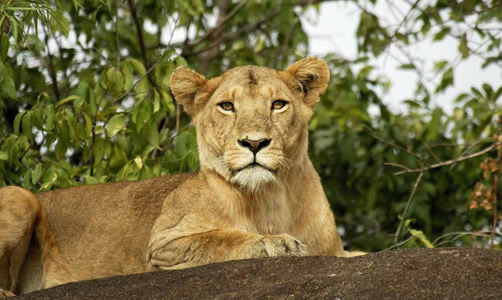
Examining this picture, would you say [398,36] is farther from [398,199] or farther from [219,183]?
[219,183]

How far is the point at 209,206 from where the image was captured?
5.74 meters

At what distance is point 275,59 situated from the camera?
11.4 metres

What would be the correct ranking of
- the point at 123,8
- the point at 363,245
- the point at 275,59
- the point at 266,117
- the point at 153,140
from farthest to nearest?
the point at 123,8
the point at 275,59
the point at 363,245
the point at 153,140
the point at 266,117

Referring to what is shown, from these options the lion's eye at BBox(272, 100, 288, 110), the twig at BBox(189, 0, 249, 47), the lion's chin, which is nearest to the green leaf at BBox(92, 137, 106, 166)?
the lion's eye at BBox(272, 100, 288, 110)

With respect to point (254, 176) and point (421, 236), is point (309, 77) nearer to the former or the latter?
point (254, 176)

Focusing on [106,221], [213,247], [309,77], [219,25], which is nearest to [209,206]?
[213,247]

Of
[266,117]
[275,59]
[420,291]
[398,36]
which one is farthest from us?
[275,59]

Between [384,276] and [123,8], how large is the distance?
848 cm

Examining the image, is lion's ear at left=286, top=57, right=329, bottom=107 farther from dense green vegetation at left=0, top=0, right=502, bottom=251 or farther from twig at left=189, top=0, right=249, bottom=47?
twig at left=189, top=0, right=249, bottom=47

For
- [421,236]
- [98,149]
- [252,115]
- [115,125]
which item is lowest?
[421,236]

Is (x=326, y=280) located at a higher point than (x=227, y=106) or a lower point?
lower

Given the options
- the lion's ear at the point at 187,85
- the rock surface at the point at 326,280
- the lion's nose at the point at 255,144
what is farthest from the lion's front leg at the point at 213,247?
the lion's ear at the point at 187,85

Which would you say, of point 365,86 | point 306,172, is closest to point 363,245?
point 365,86

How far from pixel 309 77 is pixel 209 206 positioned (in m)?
1.10
